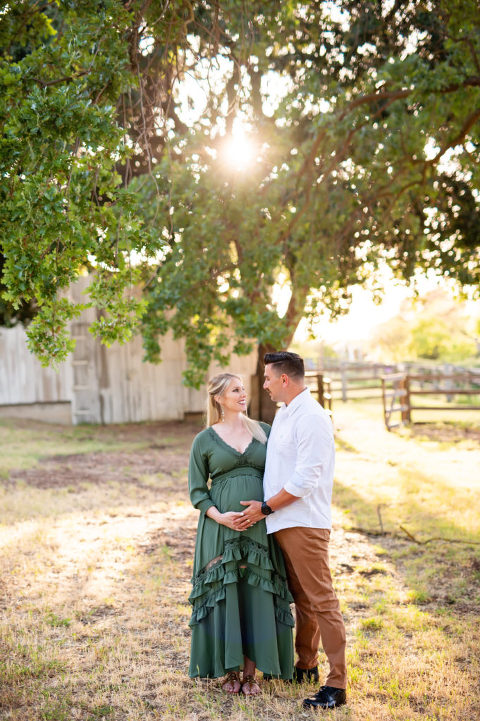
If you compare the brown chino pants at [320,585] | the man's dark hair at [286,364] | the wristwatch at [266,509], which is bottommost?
the brown chino pants at [320,585]

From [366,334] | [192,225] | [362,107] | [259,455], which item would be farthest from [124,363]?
[366,334]

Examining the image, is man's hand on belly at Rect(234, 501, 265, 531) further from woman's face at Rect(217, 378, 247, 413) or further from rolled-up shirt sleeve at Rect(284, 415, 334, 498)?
woman's face at Rect(217, 378, 247, 413)

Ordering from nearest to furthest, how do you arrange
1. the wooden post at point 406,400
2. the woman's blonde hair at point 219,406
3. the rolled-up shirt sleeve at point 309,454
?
the rolled-up shirt sleeve at point 309,454, the woman's blonde hair at point 219,406, the wooden post at point 406,400

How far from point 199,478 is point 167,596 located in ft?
7.16

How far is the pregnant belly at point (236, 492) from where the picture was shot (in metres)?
3.84

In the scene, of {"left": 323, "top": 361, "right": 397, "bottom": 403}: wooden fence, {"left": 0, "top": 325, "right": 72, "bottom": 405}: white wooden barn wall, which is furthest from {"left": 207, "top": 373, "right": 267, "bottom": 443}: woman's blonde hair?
{"left": 0, "top": 325, "right": 72, "bottom": 405}: white wooden barn wall

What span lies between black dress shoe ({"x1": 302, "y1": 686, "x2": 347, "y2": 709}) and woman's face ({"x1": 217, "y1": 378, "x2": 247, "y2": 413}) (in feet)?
5.32

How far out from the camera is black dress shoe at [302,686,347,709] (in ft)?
12.1

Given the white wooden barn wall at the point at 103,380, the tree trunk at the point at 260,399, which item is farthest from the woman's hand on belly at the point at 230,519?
the white wooden barn wall at the point at 103,380

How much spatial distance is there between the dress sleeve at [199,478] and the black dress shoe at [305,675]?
114 centimetres

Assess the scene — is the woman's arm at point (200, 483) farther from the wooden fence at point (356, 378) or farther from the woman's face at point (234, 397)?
the wooden fence at point (356, 378)

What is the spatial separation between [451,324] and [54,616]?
41488 mm

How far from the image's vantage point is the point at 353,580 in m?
6.14

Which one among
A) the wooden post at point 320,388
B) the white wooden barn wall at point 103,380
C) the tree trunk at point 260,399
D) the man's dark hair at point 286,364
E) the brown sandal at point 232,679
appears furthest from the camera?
the white wooden barn wall at point 103,380
